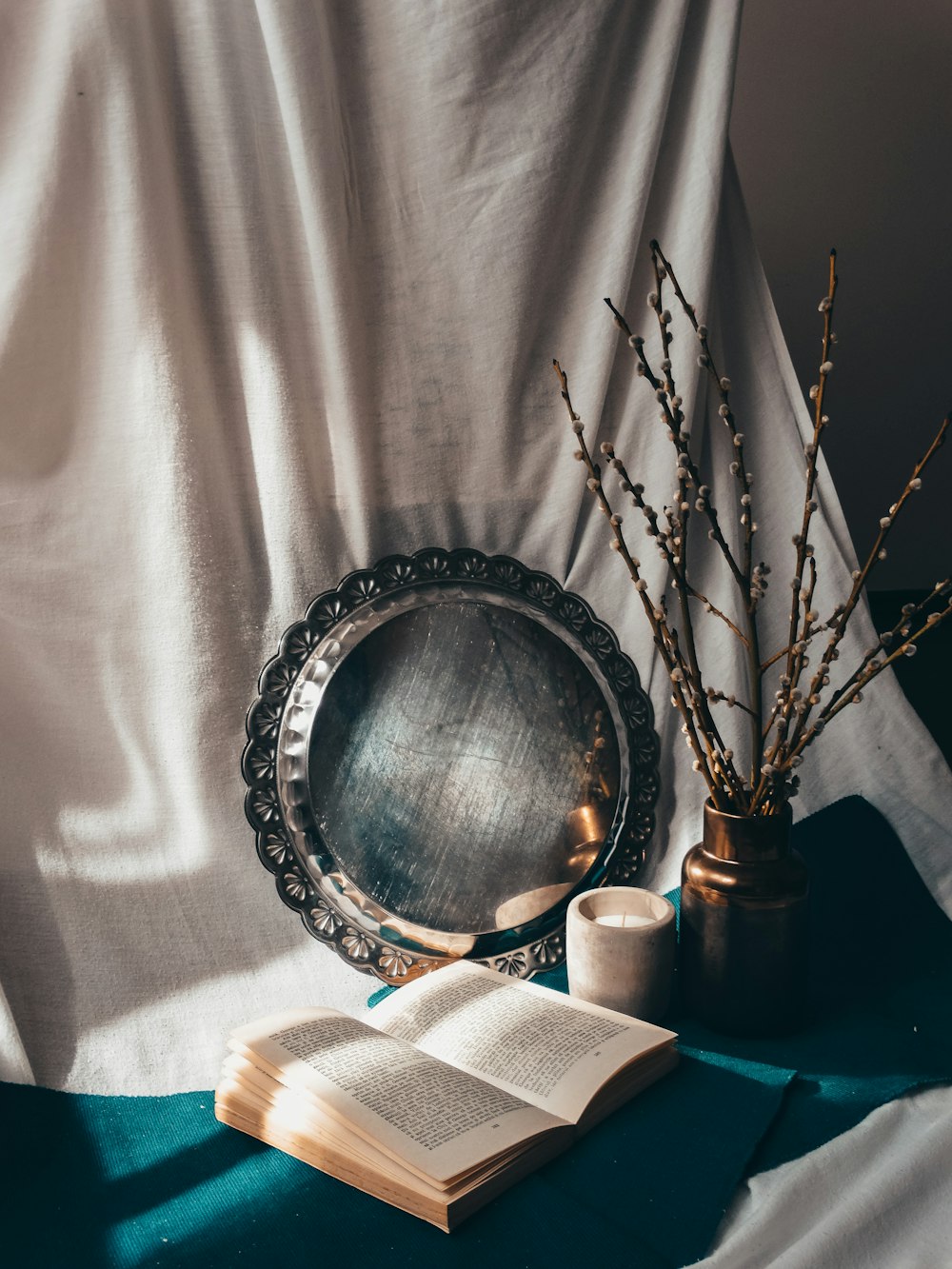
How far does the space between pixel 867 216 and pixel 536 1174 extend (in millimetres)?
1425

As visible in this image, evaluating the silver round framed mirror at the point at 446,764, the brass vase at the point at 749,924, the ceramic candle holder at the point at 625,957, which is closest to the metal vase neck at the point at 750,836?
the brass vase at the point at 749,924

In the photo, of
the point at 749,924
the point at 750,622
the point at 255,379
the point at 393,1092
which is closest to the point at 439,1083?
the point at 393,1092

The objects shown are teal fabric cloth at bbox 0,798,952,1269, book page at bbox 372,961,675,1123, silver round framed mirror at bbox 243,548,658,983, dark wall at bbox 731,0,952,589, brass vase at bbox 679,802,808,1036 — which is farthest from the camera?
dark wall at bbox 731,0,952,589

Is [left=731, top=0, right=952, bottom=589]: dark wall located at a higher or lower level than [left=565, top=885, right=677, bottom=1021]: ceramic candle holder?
higher

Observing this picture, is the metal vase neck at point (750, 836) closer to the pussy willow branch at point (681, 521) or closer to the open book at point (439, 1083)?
the pussy willow branch at point (681, 521)

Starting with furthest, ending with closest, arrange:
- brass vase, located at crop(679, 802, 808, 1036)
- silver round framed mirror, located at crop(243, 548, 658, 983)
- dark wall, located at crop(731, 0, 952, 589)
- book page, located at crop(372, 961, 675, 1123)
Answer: dark wall, located at crop(731, 0, 952, 589) < silver round framed mirror, located at crop(243, 548, 658, 983) < brass vase, located at crop(679, 802, 808, 1036) < book page, located at crop(372, 961, 675, 1123)

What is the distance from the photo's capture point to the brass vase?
1146mm

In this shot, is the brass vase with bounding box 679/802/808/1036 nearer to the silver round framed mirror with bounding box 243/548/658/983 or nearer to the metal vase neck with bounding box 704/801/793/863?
the metal vase neck with bounding box 704/801/793/863

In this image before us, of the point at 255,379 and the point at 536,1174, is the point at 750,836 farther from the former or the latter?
the point at 255,379

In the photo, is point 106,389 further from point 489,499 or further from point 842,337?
Answer: point 842,337

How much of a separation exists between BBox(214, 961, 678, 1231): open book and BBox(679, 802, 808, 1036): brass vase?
0.10 meters

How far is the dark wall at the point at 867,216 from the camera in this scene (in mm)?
1621

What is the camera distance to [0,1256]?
0.89 m

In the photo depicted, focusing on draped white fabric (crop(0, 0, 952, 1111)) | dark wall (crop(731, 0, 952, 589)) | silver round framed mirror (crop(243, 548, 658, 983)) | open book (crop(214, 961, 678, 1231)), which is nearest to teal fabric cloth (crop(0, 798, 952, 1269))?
Result: open book (crop(214, 961, 678, 1231))
